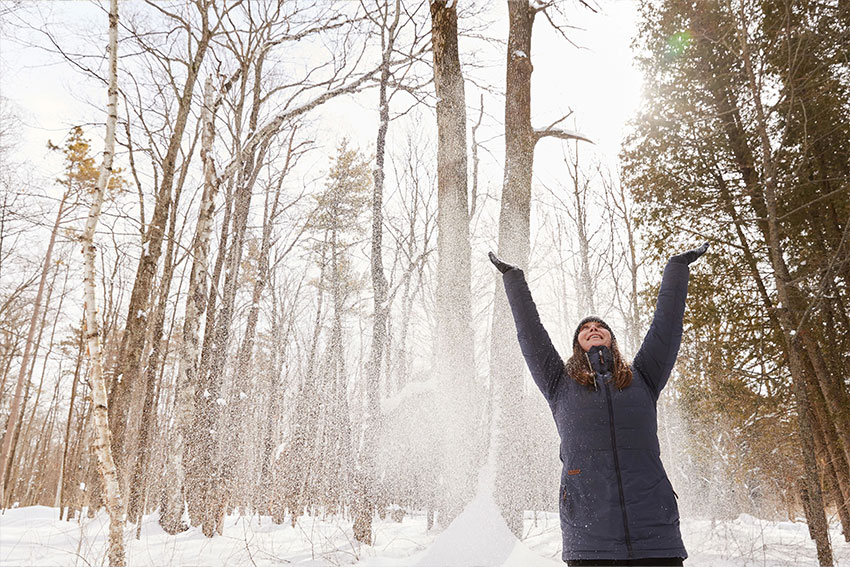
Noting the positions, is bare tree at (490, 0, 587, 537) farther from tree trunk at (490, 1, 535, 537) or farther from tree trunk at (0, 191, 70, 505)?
tree trunk at (0, 191, 70, 505)

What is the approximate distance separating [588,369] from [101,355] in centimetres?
395

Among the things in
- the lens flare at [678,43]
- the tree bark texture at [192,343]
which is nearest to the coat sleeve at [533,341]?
the tree bark texture at [192,343]

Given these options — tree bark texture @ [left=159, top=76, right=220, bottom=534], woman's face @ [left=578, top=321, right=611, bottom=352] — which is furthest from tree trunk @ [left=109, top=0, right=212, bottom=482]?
woman's face @ [left=578, top=321, right=611, bottom=352]

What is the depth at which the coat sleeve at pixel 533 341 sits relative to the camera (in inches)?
86.1

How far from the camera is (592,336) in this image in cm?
220

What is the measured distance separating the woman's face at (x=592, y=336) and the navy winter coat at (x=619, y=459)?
0.17m

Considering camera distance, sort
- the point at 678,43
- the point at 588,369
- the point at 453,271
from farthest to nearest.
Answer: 1. the point at 678,43
2. the point at 453,271
3. the point at 588,369

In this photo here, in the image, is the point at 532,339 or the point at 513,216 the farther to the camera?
the point at 513,216

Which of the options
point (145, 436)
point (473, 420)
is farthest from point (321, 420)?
point (473, 420)

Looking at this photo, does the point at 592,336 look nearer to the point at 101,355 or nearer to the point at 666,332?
the point at 666,332

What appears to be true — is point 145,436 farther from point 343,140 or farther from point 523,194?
point 343,140

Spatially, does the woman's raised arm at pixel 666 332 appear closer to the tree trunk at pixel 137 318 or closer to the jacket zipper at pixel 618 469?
the jacket zipper at pixel 618 469

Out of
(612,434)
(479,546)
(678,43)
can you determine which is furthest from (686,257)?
(678,43)

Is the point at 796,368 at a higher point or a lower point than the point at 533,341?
higher
